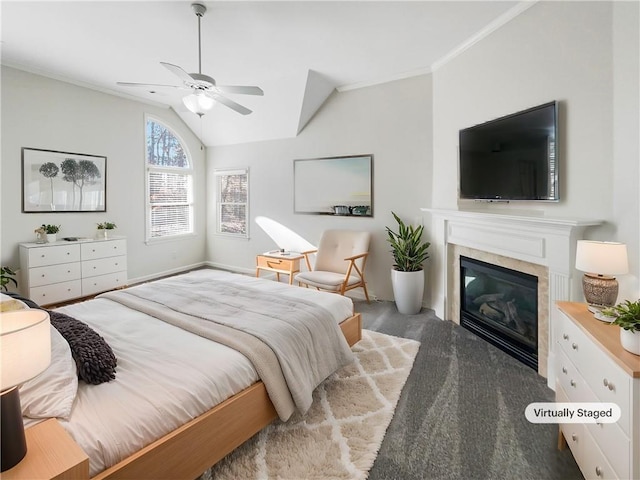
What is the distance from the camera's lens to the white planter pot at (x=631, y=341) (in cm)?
128

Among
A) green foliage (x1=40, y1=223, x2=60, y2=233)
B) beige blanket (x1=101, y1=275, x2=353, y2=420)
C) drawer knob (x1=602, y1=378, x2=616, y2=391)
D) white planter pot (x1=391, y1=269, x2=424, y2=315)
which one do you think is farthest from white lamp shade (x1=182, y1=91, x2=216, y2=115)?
drawer knob (x1=602, y1=378, x2=616, y2=391)

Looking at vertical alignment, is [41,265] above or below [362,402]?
above

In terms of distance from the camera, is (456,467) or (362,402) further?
(362,402)

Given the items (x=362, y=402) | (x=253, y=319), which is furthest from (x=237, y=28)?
(x=362, y=402)

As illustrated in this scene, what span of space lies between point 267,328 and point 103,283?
369 cm

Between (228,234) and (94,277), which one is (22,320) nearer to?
(94,277)

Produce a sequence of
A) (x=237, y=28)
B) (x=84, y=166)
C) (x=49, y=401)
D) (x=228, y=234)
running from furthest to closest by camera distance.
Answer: (x=228, y=234) → (x=84, y=166) → (x=237, y=28) → (x=49, y=401)

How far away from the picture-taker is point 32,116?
414 cm

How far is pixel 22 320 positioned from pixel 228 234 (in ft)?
17.2

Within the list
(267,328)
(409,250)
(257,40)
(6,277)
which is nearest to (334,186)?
(409,250)

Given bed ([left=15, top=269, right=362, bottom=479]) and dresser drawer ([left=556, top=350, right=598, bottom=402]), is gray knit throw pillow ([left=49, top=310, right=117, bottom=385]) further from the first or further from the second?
dresser drawer ([left=556, top=350, right=598, bottom=402])

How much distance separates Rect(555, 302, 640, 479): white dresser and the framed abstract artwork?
297 cm

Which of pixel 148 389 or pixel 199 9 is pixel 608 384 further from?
pixel 199 9

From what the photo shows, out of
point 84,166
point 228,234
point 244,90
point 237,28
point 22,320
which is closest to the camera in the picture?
point 22,320
